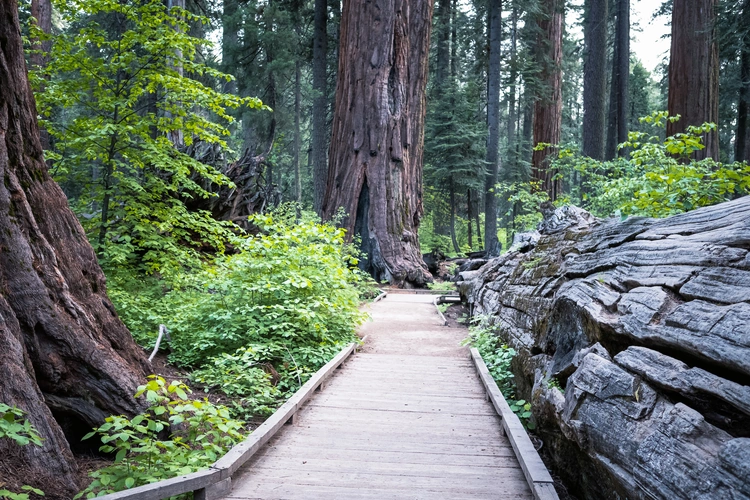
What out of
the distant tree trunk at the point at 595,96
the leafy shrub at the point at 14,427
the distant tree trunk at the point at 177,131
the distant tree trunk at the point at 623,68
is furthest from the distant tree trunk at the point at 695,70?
the leafy shrub at the point at 14,427

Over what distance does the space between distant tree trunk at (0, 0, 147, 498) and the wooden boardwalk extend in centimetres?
119

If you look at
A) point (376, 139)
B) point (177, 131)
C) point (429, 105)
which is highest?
point (429, 105)

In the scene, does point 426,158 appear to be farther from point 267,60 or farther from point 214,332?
point 214,332

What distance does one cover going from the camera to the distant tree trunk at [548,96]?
57.6 feet

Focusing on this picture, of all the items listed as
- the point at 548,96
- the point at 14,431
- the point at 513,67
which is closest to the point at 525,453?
the point at 14,431

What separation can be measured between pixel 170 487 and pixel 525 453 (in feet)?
7.58

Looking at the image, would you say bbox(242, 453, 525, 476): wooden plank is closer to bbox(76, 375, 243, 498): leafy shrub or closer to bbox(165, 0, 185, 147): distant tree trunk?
bbox(76, 375, 243, 498): leafy shrub

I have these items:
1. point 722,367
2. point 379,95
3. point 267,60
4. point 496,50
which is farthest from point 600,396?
point 267,60

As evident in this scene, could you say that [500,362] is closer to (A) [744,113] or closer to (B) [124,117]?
(B) [124,117]

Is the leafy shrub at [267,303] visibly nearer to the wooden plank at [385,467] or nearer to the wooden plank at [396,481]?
the wooden plank at [385,467]

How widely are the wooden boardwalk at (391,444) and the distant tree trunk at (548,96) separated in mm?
12495

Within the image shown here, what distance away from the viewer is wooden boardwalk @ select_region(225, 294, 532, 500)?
3.31m

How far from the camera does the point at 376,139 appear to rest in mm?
15055

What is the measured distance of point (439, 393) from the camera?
5590 mm
